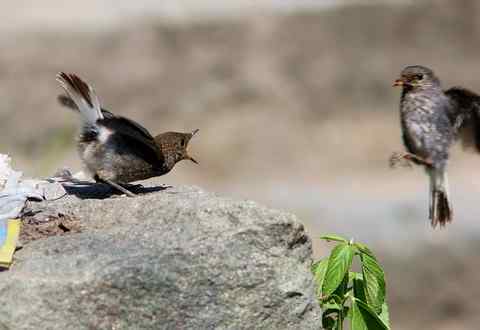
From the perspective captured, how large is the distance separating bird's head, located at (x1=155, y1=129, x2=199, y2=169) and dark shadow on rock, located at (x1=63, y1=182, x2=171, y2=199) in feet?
0.53

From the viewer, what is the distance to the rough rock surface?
476cm

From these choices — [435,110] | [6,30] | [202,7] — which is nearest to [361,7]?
[202,7]

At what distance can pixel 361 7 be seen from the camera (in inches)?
533

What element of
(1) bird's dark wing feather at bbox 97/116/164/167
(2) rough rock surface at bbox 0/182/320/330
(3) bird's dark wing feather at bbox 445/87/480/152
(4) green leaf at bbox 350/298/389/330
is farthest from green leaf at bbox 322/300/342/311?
(3) bird's dark wing feather at bbox 445/87/480/152

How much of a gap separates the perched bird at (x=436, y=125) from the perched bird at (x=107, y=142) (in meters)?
1.55

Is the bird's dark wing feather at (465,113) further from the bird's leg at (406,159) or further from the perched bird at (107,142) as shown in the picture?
the perched bird at (107,142)

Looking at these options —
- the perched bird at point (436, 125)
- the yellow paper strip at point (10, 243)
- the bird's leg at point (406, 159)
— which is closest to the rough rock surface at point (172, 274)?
the yellow paper strip at point (10, 243)

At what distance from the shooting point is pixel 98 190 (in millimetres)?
6301

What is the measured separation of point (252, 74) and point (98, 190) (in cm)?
718

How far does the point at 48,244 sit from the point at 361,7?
8.90 m

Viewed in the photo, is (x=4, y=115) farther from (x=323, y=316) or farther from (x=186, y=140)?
(x=323, y=316)

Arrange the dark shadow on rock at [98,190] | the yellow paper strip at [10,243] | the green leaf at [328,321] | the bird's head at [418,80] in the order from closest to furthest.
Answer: the yellow paper strip at [10,243] < the green leaf at [328,321] < the dark shadow on rock at [98,190] < the bird's head at [418,80]

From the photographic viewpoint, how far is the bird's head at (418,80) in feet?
22.8

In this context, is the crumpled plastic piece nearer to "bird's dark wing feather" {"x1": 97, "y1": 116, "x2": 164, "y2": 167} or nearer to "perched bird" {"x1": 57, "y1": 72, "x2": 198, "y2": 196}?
"perched bird" {"x1": 57, "y1": 72, "x2": 198, "y2": 196}
